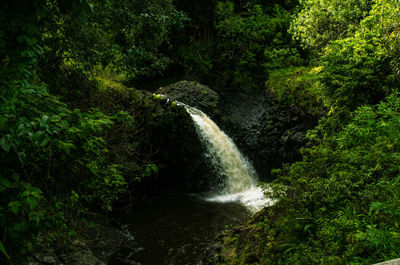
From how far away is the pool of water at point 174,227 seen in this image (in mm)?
5758

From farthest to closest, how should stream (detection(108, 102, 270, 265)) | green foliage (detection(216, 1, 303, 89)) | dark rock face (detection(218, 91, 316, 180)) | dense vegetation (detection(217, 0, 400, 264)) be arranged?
green foliage (detection(216, 1, 303, 89)) → dark rock face (detection(218, 91, 316, 180)) → stream (detection(108, 102, 270, 265)) → dense vegetation (detection(217, 0, 400, 264))

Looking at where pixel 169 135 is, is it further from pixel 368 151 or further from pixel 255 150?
pixel 368 151

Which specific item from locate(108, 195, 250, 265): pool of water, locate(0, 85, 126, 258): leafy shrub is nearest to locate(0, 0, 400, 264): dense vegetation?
locate(0, 85, 126, 258): leafy shrub

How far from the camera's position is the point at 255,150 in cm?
1178

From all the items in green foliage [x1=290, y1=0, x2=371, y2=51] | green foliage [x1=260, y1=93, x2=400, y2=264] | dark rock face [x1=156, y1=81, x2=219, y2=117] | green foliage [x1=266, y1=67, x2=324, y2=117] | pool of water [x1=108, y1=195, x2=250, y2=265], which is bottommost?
pool of water [x1=108, y1=195, x2=250, y2=265]

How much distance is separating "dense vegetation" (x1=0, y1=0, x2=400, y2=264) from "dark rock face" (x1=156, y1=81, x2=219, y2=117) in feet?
7.93

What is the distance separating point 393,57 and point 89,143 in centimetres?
621

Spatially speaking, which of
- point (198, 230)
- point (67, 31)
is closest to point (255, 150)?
point (198, 230)

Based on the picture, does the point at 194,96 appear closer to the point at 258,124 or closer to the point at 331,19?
the point at 258,124

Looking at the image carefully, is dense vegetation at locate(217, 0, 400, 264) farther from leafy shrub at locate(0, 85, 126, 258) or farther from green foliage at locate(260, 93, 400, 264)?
leafy shrub at locate(0, 85, 126, 258)

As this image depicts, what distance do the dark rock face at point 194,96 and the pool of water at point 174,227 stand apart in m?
3.89

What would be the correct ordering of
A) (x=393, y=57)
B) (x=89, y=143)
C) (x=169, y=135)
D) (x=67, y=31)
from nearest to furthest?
(x=89, y=143) < (x=67, y=31) < (x=393, y=57) < (x=169, y=135)

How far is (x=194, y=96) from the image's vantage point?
11.7 meters

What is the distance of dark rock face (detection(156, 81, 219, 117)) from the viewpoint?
1157 centimetres
